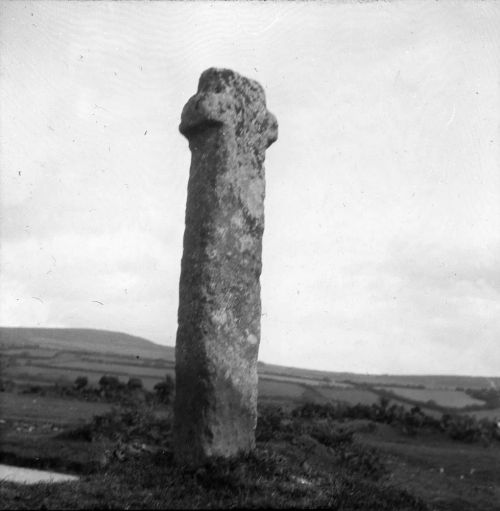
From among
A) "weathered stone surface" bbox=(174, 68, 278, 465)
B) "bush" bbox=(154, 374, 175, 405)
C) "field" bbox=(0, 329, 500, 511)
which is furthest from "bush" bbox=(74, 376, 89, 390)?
"weathered stone surface" bbox=(174, 68, 278, 465)

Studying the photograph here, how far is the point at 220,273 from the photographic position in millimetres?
7953

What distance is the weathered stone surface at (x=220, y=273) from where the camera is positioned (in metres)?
7.73

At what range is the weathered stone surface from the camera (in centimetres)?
773

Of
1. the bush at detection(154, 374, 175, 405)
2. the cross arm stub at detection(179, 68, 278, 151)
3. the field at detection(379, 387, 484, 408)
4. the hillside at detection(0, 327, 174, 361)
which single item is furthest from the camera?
the hillside at detection(0, 327, 174, 361)

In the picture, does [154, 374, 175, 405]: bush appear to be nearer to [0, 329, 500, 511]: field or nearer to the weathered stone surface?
[0, 329, 500, 511]: field

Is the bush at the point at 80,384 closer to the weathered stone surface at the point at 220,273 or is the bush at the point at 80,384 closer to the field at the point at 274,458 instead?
the field at the point at 274,458

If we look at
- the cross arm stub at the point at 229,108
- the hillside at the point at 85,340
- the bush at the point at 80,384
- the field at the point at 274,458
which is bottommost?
the field at the point at 274,458

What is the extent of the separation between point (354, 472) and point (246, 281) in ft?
10.8

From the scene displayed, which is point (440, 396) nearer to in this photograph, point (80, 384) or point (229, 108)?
point (80, 384)

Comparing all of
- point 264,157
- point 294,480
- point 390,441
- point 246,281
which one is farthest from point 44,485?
point 390,441

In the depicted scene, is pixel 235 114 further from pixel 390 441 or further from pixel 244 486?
pixel 390 441

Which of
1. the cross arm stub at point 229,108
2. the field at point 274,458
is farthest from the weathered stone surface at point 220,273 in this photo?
the field at point 274,458

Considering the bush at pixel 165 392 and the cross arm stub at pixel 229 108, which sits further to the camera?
the bush at pixel 165 392

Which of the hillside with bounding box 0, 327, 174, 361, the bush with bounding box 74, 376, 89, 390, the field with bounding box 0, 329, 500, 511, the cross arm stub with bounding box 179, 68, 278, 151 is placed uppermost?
the cross arm stub with bounding box 179, 68, 278, 151
